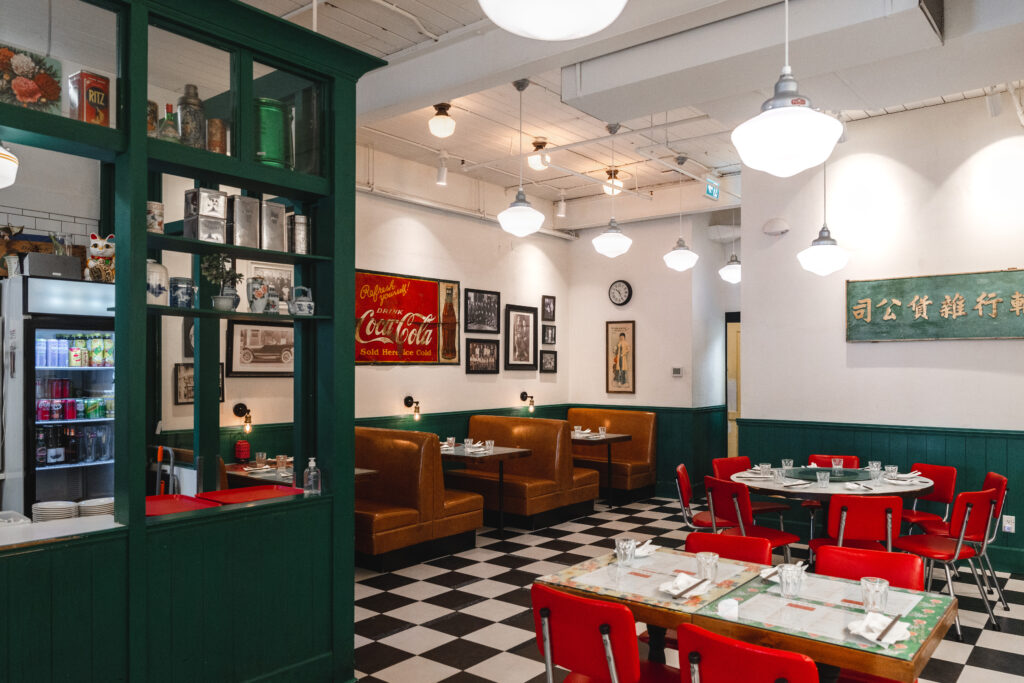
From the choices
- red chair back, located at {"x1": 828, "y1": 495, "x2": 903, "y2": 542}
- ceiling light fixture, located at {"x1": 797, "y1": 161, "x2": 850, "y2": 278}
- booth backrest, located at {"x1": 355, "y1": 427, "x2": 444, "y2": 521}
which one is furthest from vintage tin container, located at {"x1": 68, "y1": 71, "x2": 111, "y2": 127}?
ceiling light fixture, located at {"x1": 797, "y1": 161, "x2": 850, "y2": 278}

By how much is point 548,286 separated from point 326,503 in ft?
22.5

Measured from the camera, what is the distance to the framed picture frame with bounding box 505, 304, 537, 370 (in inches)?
367

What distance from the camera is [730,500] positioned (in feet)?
16.1

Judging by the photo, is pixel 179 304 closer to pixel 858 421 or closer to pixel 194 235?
pixel 194 235

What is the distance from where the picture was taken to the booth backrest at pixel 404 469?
599cm

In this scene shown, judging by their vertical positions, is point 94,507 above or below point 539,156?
below

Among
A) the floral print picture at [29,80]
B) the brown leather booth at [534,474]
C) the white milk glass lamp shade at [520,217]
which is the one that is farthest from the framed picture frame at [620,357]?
the floral print picture at [29,80]

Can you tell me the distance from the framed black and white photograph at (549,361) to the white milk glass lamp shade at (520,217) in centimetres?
419

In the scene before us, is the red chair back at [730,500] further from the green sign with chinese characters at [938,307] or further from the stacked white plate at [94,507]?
the stacked white plate at [94,507]

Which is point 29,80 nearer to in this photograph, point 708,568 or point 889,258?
point 708,568

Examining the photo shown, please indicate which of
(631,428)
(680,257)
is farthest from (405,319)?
(631,428)

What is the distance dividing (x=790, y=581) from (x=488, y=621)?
97.3 inches

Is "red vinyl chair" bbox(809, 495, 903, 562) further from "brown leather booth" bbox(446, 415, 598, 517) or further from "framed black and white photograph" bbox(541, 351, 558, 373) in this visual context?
"framed black and white photograph" bbox(541, 351, 558, 373)

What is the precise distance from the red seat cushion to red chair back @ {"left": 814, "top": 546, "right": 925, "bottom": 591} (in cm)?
167
